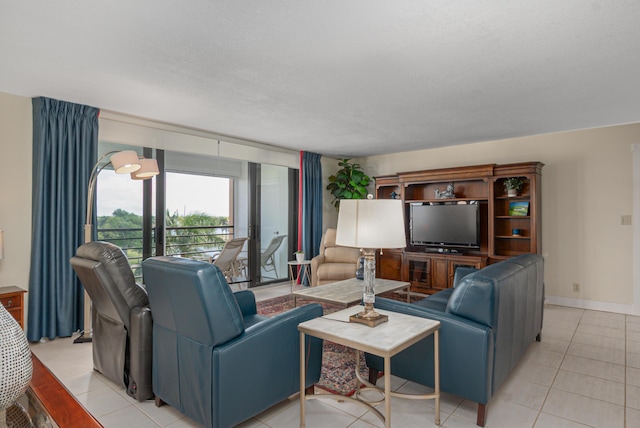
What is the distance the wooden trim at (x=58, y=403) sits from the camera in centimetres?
104

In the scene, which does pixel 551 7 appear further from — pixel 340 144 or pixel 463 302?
pixel 340 144

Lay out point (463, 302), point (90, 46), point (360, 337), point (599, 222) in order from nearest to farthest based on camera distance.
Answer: point (360, 337) < point (463, 302) < point (90, 46) < point (599, 222)

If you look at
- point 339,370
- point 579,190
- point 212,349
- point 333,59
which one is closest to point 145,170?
point 333,59

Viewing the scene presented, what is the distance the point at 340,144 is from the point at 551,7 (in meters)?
3.83

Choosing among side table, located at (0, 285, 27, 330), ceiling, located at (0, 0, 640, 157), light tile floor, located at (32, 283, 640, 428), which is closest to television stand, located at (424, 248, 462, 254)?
ceiling, located at (0, 0, 640, 157)

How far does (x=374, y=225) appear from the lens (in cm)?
193

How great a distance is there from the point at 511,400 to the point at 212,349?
75.7 inches

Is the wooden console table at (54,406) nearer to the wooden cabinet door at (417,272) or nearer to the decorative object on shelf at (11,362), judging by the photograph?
the decorative object on shelf at (11,362)

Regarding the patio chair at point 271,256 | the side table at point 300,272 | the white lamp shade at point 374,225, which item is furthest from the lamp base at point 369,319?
the patio chair at point 271,256

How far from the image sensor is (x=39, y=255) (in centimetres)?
344

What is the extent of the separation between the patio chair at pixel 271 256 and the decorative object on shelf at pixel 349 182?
4.45 feet

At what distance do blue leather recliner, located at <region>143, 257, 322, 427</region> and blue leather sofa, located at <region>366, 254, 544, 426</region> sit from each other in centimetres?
66

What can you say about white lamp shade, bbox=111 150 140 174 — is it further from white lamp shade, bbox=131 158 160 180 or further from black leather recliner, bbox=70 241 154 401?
black leather recliner, bbox=70 241 154 401

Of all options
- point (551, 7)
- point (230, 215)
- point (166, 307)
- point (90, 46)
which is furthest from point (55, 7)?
point (230, 215)
